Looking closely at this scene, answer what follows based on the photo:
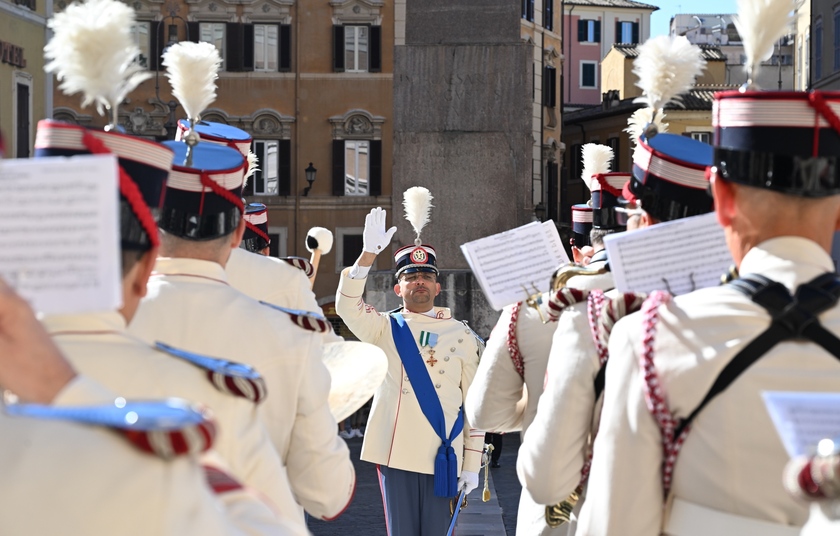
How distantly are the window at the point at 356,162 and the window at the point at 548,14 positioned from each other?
809 cm

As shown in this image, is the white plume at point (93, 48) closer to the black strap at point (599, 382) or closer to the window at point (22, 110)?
the black strap at point (599, 382)

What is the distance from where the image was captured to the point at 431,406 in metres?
7.84

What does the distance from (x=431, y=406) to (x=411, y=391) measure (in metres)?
0.14

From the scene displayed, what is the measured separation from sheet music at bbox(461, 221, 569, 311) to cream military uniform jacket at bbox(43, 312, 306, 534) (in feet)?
7.01

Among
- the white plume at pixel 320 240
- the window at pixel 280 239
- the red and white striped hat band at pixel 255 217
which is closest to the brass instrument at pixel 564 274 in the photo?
the white plume at pixel 320 240

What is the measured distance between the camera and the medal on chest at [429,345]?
8.00 meters

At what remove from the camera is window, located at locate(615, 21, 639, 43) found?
6381 cm

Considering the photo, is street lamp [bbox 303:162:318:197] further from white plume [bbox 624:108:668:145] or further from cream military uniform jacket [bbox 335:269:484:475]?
white plume [bbox 624:108:668:145]

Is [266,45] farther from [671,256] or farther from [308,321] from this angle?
[671,256]

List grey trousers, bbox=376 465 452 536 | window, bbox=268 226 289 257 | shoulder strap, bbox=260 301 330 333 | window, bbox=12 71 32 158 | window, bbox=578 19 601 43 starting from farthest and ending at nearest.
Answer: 1. window, bbox=578 19 601 43
2. window, bbox=268 226 289 257
3. window, bbox=12 71 32 158
4. grey trousers, bbox=376 465 452 536
5. shoulder strap, bbox=260 301 330 333

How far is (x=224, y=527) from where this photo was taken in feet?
5.48

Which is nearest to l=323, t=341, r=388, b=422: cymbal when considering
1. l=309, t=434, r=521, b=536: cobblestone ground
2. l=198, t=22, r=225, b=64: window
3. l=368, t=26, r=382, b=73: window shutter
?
l=309, t=434, r=521, b=536: cobblestone ground

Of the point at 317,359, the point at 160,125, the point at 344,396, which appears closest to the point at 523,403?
the point at 344,396

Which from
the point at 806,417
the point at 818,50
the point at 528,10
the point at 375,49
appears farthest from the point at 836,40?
the point at 806,417
